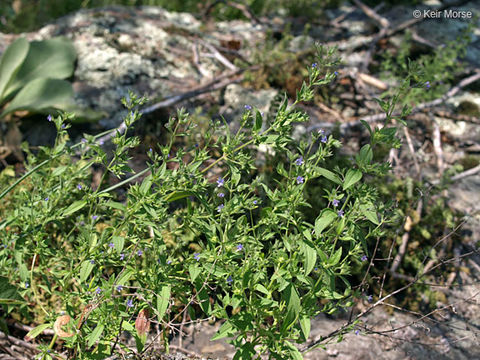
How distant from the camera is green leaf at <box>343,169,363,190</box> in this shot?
6.67ft

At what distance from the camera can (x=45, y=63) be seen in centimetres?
437

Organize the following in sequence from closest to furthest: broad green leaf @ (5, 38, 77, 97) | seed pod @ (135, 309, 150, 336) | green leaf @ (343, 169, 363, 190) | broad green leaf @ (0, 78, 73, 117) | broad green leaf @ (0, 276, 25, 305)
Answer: green leaf @ (343, 169, 363, 190)
seed pod @ (135, 309, 150, 336)
broad green leaf @ (0, 276, 25, 305)
broad green leaf @ (0, 78, 73, 117)
broad green leaf @ (5, 38, 77, 97)

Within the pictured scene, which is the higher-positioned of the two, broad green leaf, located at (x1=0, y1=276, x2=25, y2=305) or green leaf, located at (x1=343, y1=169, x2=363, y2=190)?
green leaf, located at (x1=343, y1=169, x2=363, y2=190)

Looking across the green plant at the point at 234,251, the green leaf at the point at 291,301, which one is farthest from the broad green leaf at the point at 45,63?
the green leaf at the point at 291,301

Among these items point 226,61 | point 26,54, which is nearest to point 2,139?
point 26,54

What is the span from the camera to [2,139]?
3.96 metres

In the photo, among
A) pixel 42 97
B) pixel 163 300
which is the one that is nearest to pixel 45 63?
pixel 42 97

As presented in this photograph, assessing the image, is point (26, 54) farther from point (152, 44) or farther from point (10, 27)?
point (10, 27)

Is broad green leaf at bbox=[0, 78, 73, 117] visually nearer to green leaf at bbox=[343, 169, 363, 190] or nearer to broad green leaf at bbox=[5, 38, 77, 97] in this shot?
broad green leaf at bbox=[5, 38, 77, 97]

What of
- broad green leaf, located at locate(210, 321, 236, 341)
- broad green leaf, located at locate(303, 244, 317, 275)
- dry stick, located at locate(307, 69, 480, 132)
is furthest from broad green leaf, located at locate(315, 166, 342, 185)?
dry stick, located at locate(307, 69, 480, 132)

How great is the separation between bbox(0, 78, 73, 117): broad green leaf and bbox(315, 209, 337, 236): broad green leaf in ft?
8.60

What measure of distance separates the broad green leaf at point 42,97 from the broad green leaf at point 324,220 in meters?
2.62

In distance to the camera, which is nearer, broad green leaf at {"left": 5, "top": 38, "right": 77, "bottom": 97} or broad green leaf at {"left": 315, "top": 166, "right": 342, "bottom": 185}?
broad green leaf at {"left": 315, "top": 166, "right": 342, "bottom": 185}

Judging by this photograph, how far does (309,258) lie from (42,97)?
9.68ft
